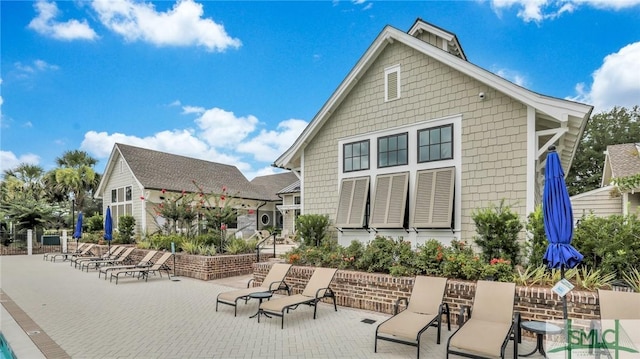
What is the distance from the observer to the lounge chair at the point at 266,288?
7492mm

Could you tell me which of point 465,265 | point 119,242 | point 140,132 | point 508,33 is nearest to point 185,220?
point 119,242

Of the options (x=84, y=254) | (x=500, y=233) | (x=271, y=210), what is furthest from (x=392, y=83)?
(x=271, y=210)

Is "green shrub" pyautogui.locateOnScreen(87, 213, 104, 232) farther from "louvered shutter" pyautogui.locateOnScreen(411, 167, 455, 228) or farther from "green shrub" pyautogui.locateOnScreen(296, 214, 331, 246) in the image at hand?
"louvered shutter" pyautogui.locateOnScreen(411, 167, 455, 228)

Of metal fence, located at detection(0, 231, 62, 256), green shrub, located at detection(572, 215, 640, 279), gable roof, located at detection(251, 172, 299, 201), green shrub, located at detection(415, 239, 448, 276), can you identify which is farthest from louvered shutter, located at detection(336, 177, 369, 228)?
metal fence, located at detection(0, 231, 62, 256)

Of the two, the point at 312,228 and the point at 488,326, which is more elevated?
the point at 312,228

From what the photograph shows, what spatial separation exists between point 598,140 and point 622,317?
34.6m

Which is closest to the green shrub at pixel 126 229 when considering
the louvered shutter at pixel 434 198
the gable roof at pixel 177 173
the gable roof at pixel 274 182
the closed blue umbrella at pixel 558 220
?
the gable roof at pixel 177 173

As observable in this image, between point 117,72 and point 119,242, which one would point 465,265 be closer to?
point 119,242

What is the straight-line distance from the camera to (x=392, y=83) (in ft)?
34.4

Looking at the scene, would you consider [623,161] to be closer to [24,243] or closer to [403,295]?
[403,295]

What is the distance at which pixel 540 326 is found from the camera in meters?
4.95

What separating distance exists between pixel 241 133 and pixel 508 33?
110ft

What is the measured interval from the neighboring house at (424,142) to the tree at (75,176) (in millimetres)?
30384

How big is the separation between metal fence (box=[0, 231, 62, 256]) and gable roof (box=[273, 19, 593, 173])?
21.6 m
